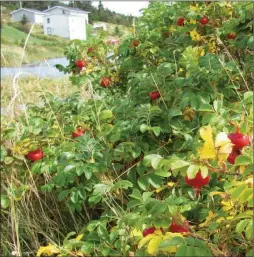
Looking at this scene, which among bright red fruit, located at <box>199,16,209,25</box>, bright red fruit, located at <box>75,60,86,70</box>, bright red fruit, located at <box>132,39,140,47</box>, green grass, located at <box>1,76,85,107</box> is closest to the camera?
bright red fruit, located at <box>199,16,209,25</box>

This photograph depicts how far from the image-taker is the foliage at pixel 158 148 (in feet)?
2.99

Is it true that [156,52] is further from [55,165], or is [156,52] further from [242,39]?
[55,165]

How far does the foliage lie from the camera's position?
91 centimetres

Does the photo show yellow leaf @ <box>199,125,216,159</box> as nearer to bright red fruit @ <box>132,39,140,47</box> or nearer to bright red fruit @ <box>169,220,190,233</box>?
bright red fruit @ <box>169,220,190,233</box>

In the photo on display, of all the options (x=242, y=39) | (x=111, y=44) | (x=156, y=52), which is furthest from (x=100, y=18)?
(x=242, y=39)

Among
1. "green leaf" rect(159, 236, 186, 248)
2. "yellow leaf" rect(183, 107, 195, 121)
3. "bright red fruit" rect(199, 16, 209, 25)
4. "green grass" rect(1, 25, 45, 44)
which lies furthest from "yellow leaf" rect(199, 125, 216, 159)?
"green grass" rect(1, 25, 45, 44)

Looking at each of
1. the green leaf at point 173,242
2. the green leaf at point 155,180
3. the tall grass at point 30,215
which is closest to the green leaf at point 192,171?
the green leaf at point 173,242

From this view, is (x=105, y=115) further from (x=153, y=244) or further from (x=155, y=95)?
(x=153, y=244)

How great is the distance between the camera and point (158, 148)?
1559 mm

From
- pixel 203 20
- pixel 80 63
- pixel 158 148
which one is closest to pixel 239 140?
pixel 158 148

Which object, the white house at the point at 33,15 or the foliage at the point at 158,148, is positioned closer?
the foliage at the point at 158,148

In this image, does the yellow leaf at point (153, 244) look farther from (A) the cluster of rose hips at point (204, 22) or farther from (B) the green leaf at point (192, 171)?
(A) the cluster of rose hips at point (204, 22)

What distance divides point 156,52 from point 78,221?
3.07ft

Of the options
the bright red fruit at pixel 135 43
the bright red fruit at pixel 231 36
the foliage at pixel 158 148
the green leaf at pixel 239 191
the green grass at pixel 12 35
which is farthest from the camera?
the green grass at pixel 12 35
